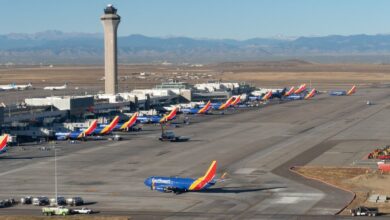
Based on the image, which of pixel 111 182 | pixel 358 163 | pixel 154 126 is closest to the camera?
pixel 111 182

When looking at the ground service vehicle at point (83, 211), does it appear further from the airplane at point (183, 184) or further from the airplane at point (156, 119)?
the airplane at point (156, 119)

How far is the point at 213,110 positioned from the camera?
626 feet

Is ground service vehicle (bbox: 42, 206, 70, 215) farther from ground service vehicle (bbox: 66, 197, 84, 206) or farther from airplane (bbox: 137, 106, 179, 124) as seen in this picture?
airplane (bbox: 137, 106, 179, 124)

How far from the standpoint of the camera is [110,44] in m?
192

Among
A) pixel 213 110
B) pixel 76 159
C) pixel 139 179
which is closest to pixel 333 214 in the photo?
pixel 139 179

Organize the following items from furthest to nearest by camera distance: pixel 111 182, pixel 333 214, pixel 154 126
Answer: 1. pixel 154 126
2. pixel 111 182
3. pixel 333 214

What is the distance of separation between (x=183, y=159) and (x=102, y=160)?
10251mm

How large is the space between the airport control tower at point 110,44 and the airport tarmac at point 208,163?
36863mm

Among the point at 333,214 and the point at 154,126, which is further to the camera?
the point at 154,126

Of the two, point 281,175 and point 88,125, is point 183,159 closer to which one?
point 281,175

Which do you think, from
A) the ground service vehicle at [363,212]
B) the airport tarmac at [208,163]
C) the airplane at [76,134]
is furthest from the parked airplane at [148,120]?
the ground service vehicle at [363,212]

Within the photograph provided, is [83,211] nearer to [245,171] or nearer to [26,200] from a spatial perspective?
[26,200]

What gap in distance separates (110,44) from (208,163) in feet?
309

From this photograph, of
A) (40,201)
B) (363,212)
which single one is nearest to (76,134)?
(40,201)
